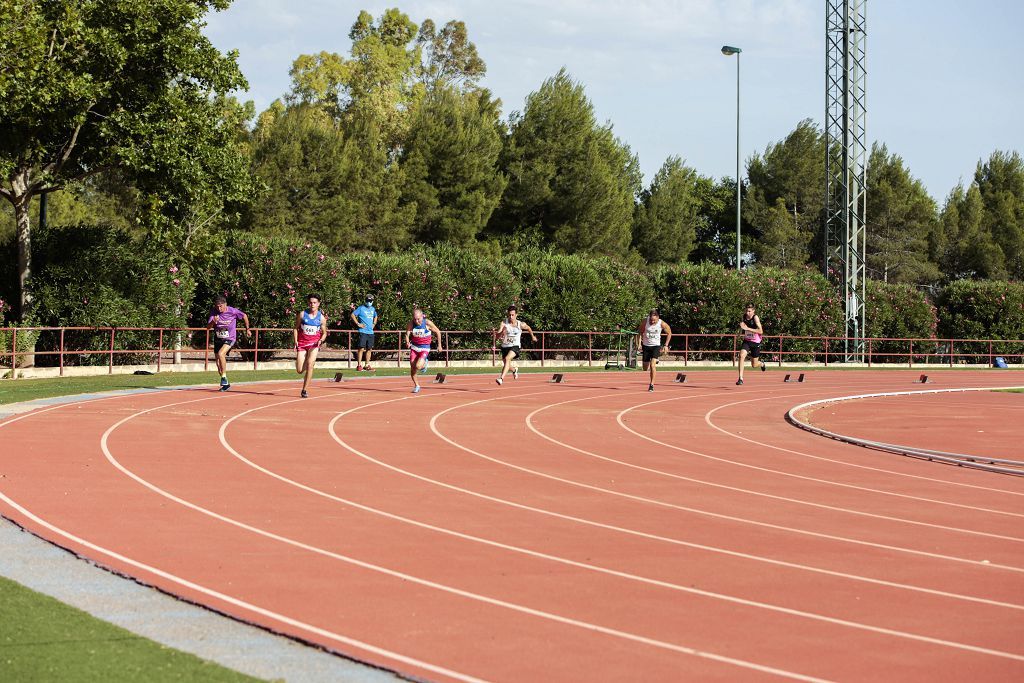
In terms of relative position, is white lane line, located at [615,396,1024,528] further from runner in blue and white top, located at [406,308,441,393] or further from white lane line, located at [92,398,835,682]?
runner in blue and white top, located at [406,308,441,393]

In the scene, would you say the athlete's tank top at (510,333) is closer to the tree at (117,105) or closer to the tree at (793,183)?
the tree at (117,105)

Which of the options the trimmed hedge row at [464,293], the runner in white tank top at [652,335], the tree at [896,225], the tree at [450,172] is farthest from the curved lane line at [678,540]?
the tree at [896,225]


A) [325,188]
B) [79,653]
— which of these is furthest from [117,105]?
[325,188]

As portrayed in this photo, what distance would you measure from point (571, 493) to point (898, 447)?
6.89 m

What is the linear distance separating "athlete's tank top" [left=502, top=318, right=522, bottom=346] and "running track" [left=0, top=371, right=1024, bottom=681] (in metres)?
8.09

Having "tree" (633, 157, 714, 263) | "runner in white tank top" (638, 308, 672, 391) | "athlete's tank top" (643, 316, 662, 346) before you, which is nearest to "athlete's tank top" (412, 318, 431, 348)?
"runner in white tank top" (638, 308, 672, 391)

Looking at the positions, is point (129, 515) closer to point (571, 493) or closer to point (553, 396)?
point (571, 493)

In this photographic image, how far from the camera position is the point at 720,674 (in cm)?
572

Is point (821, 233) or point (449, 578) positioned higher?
point (821, 233)

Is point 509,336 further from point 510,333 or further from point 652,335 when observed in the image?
point 652,335

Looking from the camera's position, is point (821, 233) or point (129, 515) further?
point (821, 233)

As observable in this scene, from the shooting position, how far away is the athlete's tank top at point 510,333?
26156 millimetres

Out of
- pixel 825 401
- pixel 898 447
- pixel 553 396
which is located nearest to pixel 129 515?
pixel 898 447

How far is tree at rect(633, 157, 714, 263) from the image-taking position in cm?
7412
